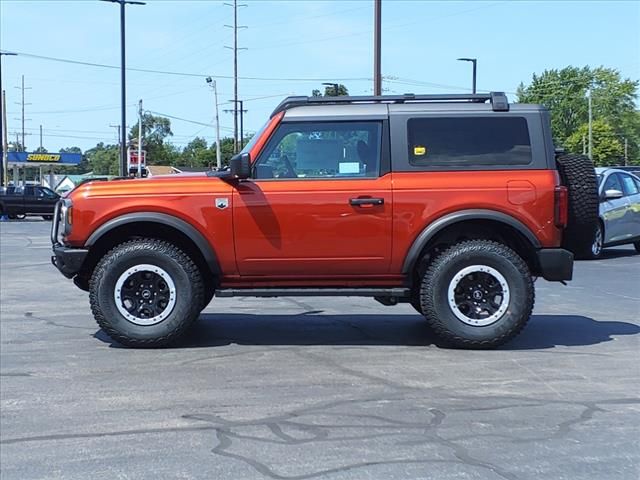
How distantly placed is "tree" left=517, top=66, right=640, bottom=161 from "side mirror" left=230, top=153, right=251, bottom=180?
84523 millimetres

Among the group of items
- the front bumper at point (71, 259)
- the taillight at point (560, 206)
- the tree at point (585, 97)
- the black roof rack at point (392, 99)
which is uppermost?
the tree at point (585, 97)

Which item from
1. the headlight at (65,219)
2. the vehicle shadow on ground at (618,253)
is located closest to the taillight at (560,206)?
the headlight at (65,219)

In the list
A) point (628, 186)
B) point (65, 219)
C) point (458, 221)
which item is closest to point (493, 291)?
point (458, 221)

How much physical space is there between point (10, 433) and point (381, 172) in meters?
3.79

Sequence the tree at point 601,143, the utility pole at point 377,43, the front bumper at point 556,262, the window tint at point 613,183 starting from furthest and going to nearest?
the tree at point 601,143
the utility pole at point 377,43
the window tint at point 613,183
the front bumper at point 556,262

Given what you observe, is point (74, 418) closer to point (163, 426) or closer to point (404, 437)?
point (163, 426)

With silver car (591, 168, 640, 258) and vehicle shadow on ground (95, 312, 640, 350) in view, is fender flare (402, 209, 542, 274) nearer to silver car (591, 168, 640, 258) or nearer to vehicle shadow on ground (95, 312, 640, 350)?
vehicle shadow on ground (95, 312, 640, 350)

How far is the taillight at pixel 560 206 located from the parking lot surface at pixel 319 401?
1191mm

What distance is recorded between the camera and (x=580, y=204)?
712 centimetres

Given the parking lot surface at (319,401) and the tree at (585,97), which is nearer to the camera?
the parking lot surface at (319,401)

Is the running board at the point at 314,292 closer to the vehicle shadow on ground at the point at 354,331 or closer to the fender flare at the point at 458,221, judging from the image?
the fender flare at the point at 458,221

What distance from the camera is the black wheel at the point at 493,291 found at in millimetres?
6945

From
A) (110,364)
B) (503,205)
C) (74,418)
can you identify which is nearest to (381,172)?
(503,205)

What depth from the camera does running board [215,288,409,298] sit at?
7.02m
